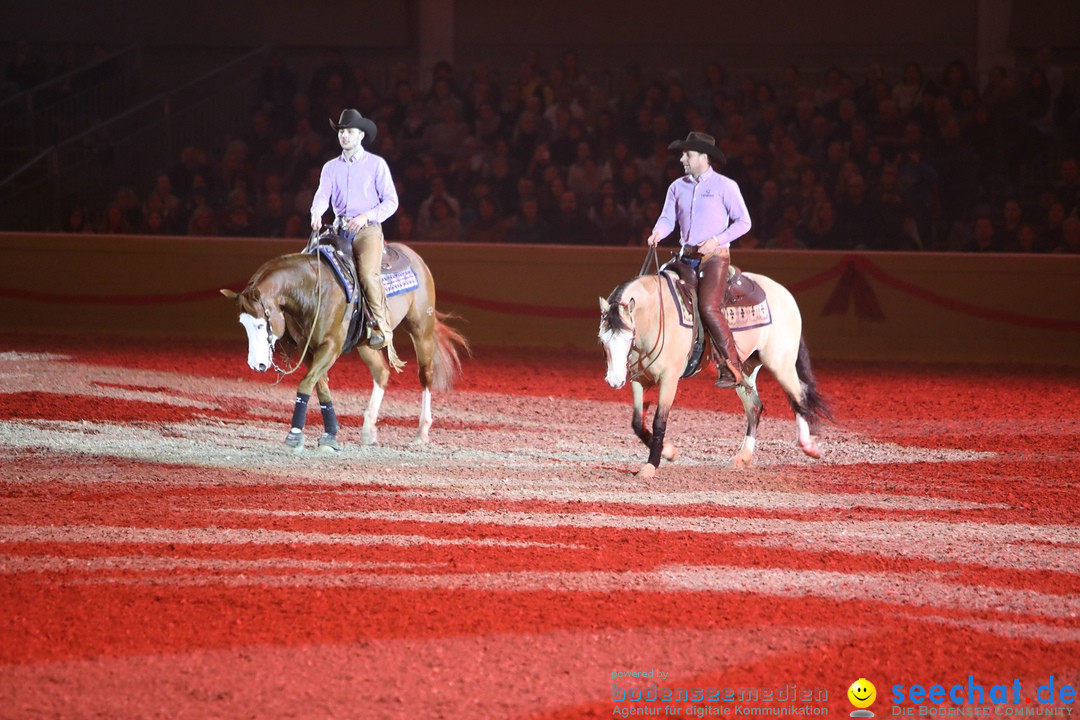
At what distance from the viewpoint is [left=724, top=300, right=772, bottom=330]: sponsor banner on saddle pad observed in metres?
9.29

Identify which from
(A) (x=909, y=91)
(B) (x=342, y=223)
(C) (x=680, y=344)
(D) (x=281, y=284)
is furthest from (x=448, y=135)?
(C) (x=680, y=344)

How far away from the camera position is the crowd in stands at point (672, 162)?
653 inches

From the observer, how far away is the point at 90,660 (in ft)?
17.3

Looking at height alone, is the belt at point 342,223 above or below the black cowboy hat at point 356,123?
below

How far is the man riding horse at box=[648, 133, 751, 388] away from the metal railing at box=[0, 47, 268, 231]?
1293 cm

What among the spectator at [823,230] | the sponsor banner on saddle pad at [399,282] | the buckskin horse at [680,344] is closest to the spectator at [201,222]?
the sponsor banner on saddle pad at [399,282]

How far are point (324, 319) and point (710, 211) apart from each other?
3.08 m

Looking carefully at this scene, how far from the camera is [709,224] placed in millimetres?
9078

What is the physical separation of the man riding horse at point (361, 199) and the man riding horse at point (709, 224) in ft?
7.39

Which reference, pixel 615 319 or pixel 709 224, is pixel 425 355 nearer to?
pixel 615 319

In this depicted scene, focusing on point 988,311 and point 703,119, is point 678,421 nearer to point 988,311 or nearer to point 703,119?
point 988,311

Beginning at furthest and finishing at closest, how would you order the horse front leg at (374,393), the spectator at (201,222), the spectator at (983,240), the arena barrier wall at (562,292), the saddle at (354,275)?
the spectator at (201,222)
the spectator at (983,240)
the arena barrier wall at (562,292)
the horse front leg at (374,393)
the saddle at (354,275)

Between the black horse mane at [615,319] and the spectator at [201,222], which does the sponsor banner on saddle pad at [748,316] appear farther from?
the spectator at [201,222]

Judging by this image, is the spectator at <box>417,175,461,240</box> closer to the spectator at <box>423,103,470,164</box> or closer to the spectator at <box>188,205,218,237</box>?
the spectator at <box>423,103,470,164</box>
